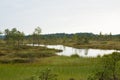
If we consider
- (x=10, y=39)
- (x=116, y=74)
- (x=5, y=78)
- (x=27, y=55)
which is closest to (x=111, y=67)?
(x=116, y=74)

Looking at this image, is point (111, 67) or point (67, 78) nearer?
point (111, 67)

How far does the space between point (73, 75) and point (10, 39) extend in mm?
125654

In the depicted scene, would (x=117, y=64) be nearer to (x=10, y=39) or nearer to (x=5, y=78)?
(x=5, y=78)

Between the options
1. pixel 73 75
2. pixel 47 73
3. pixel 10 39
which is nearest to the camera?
pixel 47 73

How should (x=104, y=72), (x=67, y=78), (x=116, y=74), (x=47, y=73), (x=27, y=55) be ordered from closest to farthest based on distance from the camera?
(x=47, y=73), (x=104, y=72), (x=116, y=74), (x=67, y=78), (x=27, y=55)

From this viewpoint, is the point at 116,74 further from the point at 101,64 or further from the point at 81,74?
the point at 81,74

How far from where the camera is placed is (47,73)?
18.1m

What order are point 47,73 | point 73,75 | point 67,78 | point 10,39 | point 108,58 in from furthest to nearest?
point 10,39 → point 73,75 → point 67,78 → point 108,58 → point 47,73

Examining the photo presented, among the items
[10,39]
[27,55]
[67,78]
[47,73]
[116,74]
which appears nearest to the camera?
[47,73]

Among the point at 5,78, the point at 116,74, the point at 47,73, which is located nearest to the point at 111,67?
the point at 116,74

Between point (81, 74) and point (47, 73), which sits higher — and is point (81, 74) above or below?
below

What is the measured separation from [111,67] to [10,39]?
133536 millimetres

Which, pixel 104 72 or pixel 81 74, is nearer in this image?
pixel 104 72

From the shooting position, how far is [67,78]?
29.6 meters
